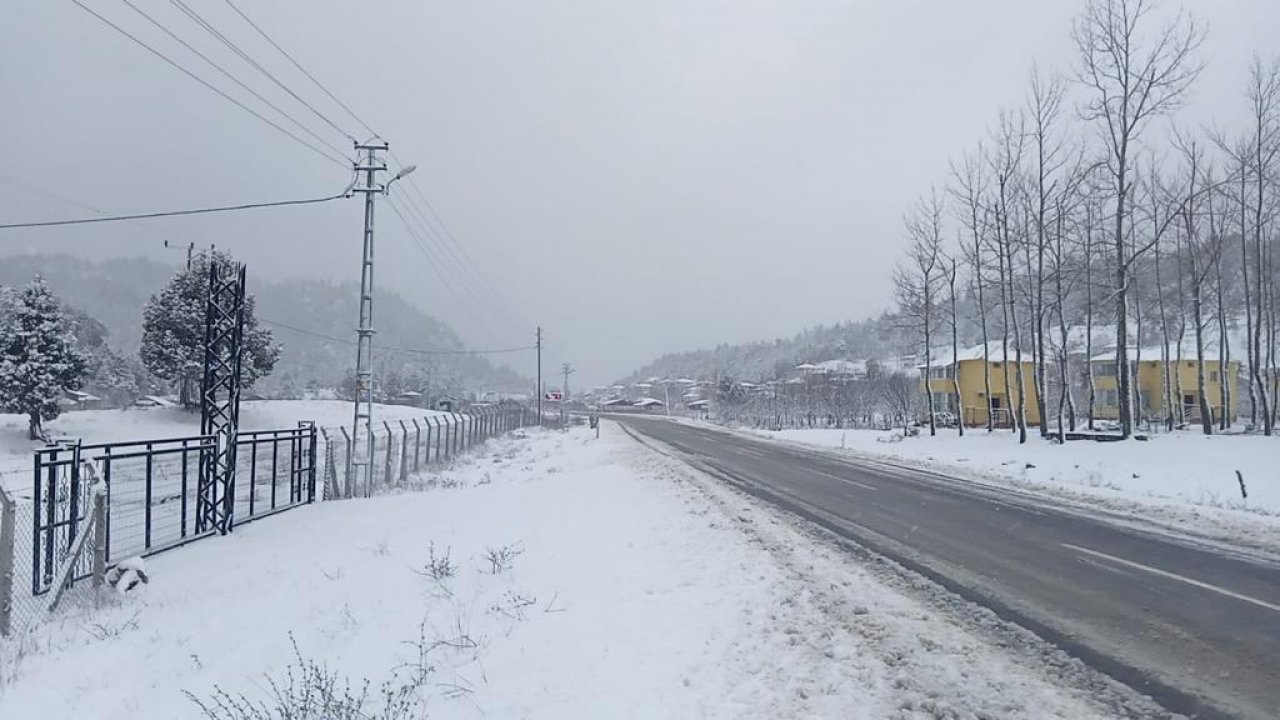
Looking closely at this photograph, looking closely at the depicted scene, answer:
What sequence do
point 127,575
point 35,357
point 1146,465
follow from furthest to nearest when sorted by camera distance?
point 35,357 < point 1146,465 < point 127,575

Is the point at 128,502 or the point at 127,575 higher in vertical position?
the point at 128,502

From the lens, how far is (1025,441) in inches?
1220

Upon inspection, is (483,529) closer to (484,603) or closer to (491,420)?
(484,603)

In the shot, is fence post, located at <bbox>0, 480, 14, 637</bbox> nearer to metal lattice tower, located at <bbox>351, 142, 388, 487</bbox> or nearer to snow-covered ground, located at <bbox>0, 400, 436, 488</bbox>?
metal lattice tower, located at <bbox>351, 142, 388, 487</bbox>

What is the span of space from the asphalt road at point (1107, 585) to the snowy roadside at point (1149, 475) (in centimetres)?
140

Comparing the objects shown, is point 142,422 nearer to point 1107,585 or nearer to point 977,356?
point 1107,585

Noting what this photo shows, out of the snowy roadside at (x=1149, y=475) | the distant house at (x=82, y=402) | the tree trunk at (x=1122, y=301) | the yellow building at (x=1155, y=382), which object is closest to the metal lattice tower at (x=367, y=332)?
the snowy roadside at (x=1149, y=475)

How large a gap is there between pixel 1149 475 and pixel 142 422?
53322mm

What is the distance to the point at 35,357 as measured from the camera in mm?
38906

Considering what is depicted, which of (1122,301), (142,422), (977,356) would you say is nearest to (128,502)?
(1122,301)

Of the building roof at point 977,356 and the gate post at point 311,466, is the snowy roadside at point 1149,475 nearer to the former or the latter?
the gate post at point 311,466

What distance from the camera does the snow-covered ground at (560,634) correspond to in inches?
199

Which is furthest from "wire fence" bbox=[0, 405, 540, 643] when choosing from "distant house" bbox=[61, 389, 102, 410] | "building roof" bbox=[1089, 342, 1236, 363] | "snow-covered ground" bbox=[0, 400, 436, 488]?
"building roof" bbox=[1089, 342, 1236, 363]

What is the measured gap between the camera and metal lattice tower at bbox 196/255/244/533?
13438 millimetres
